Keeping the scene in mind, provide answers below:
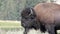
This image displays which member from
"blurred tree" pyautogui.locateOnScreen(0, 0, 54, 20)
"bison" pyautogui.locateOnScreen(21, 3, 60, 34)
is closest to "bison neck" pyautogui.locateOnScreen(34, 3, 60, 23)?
"bison" pyautogui.locateOnScreen(21, 3, 60, 34)

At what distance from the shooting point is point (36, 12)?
8578 mm

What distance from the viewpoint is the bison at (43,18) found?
27.4 feet

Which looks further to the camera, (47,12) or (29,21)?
(29,21)

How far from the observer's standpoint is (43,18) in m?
8.45

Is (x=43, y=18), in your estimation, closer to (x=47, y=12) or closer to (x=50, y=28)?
(x=47, y=12)

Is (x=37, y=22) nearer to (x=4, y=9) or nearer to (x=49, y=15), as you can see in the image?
(x=49, y=15)

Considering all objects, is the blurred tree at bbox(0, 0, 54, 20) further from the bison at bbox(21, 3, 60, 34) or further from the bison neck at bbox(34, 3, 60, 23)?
the bison neck at bbox(34, 3, 60, 23)

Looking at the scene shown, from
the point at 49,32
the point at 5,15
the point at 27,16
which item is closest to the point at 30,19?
the point at 27,16

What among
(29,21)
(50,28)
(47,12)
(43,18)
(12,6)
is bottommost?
(12,6)

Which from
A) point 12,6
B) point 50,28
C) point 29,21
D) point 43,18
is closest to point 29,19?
point 29,21

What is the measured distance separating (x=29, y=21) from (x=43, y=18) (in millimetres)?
491

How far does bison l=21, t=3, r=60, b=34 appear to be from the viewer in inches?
328

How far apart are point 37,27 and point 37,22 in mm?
166

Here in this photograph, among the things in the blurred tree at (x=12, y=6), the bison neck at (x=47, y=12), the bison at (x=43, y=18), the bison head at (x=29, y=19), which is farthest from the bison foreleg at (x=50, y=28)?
the blurred tree at (x=12, y=6)
